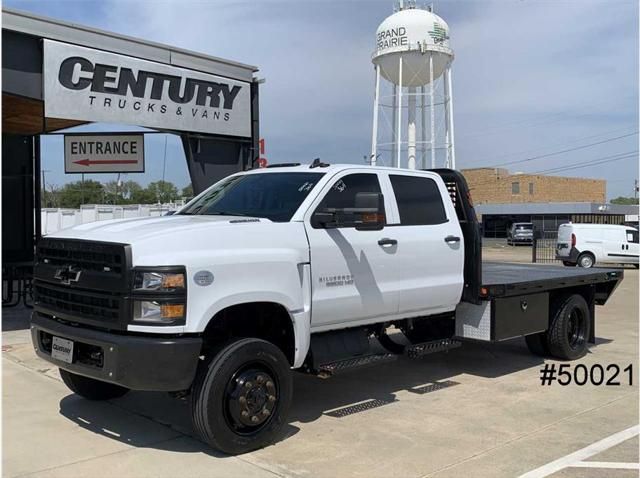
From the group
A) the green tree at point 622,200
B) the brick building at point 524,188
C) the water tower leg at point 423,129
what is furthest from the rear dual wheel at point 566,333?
the green tree at point 622,200

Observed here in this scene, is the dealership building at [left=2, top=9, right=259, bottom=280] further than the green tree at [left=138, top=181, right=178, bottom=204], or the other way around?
the green tree at [left=138, top=181, right=178, bottom=204]

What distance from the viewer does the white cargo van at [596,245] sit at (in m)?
26.1

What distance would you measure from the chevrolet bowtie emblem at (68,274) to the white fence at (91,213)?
16243 mm

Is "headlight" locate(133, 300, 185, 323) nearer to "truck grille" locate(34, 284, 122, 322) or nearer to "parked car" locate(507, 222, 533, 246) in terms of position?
"truck grille" locate(34, 284, 122, 322)

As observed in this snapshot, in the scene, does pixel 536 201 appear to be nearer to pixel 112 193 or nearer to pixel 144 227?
pixel 112 193

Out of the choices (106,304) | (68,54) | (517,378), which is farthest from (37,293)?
(68,54)

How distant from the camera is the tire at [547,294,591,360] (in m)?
8.28

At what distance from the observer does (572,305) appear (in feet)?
27.8

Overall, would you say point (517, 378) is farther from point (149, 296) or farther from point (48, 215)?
point (48, 215)

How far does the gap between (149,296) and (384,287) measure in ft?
7.71

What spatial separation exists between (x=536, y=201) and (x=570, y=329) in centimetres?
6387

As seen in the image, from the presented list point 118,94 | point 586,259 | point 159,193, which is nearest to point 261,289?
point 118,94

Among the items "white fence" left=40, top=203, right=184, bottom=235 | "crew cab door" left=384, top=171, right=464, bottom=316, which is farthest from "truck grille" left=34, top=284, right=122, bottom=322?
"white fence" left=40, top=203, right=184, bottom=235

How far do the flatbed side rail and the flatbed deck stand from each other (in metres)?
0.15
